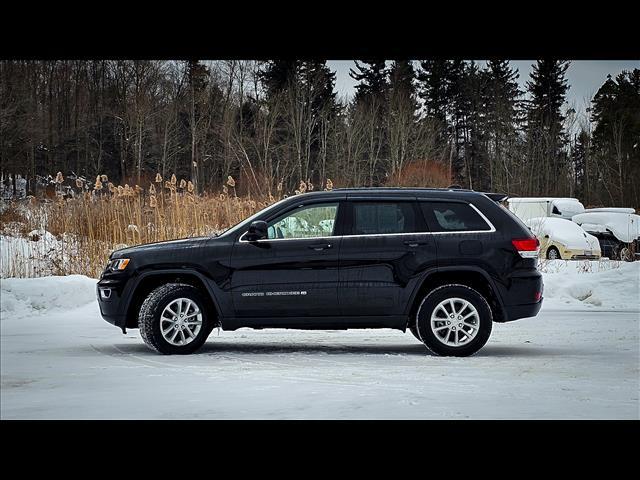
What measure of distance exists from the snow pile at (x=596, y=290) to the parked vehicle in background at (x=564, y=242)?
22.1 ft

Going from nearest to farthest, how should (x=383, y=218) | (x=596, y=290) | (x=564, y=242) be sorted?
(x=383, y=218)
(x=596, y=290)
(x=564, y=242)

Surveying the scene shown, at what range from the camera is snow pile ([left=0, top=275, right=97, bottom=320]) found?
12411 millimetres

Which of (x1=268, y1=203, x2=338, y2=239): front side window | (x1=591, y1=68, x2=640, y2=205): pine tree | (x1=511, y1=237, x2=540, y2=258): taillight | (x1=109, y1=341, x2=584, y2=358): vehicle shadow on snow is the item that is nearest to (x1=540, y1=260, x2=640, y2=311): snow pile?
(x1=109, y1=341, x2=584, y2=358): vehicle shadow on snow

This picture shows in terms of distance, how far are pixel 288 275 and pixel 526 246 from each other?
8.62 ft

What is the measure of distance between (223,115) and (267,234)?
119 feet

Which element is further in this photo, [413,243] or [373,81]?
[373,81]

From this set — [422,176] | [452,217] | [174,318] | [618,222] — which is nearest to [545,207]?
[618,222]

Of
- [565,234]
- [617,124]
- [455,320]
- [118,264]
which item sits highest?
[617,124]

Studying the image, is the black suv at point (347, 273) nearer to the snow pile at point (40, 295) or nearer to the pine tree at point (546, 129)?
the snow pile at point (40, 295)

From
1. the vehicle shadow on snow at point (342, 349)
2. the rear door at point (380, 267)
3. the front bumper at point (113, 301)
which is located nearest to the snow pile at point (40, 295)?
the vehicle shadow on snow at point (342, 349)

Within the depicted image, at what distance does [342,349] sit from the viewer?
9969 millimetres

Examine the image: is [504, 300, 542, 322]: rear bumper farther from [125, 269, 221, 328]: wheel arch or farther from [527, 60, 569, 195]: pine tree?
[527, 60, 569, 195]: pine tree

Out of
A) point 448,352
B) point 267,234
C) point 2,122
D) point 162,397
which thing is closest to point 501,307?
point 448,352

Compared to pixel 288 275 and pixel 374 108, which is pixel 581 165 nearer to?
pixel 374 108
